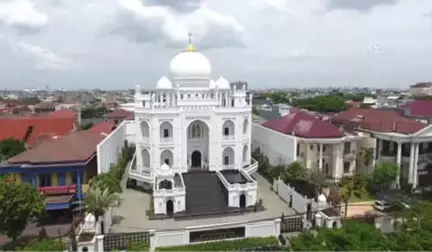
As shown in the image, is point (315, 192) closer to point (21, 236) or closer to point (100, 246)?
point (100, 246)

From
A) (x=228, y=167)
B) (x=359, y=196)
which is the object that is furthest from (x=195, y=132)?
(x=359, y=196)

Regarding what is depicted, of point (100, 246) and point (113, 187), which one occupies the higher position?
point (113, 187)

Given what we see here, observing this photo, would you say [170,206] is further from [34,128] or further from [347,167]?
[34,128]

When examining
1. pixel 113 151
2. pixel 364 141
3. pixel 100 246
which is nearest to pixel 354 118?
pixel 364 141

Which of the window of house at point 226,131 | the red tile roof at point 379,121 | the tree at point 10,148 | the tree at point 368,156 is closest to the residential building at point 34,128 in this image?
the tree at point 10,148

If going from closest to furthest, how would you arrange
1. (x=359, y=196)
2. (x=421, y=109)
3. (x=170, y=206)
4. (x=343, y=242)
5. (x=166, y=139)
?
(x=343, y=242)
(x=170, y=206)
(x=359, y=196)
(x=166, y=139)
(x=421, y=109)

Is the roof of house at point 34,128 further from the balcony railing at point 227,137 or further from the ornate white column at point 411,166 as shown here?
the ornate white column at point 411,166
